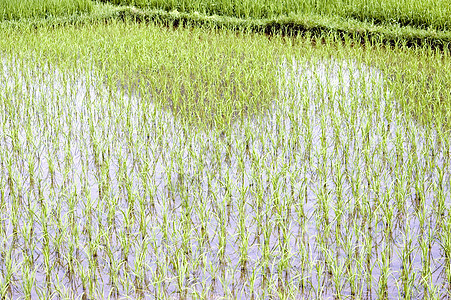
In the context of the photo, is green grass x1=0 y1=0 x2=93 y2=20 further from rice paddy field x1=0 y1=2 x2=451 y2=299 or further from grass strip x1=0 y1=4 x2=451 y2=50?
rice paddy field x1=0 y1=2 x2=451 y2=299

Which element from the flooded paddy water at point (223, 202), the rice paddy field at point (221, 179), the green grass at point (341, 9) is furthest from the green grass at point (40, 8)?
the flooded paddy water at point (223, 202)

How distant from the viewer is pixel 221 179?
4.04 m

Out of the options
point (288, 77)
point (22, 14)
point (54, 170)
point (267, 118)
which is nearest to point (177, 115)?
point (267, 118)

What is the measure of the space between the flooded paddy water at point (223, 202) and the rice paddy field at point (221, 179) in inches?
0.6

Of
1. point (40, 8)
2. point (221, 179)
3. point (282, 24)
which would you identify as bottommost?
point (221, 179)

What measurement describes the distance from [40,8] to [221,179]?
6834mm

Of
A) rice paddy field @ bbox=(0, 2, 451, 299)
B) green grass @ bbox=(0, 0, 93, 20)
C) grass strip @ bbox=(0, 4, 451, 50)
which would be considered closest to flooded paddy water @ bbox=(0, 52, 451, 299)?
rice paddy field @ bbox=(0, 2, 451, 299)

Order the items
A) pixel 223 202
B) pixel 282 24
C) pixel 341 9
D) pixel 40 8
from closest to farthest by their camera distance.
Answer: pixel 223 202 < pixel 282 24 < pixel 341 9 < pixel 40 8

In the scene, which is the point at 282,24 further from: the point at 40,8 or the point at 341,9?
the point at 40,8

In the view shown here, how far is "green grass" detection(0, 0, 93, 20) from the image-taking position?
930 cm

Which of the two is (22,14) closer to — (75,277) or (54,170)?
(54,170)

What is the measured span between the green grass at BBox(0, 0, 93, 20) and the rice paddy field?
222cm

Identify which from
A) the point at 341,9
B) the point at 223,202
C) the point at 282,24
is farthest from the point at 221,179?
the point at 341,9

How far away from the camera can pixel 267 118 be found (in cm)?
520
